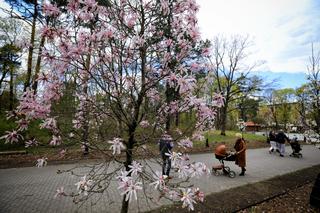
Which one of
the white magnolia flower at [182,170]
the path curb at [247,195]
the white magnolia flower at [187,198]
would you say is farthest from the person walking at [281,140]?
the white magnolia flower at [187,198]

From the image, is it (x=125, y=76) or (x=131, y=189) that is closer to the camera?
(x=131, y=189)

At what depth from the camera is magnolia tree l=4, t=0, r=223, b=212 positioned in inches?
104

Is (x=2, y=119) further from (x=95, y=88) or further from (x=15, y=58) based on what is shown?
(x=95, y=88)

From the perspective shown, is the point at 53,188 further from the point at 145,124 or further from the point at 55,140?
the point at 145,124

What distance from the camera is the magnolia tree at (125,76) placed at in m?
2.64

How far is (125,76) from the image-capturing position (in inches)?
130

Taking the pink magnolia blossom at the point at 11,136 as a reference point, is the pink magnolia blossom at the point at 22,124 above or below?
above

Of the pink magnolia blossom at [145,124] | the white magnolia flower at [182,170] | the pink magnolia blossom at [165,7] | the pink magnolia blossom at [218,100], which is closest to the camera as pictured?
the white magnolia flower at [182,170]

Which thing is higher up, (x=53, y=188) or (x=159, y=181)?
(x=159, y=181)

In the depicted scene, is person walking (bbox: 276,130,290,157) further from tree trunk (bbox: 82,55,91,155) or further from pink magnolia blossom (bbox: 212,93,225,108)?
tree trunk (bbox: 82,55,91,155)

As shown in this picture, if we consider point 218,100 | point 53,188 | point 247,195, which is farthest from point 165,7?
point 53,188

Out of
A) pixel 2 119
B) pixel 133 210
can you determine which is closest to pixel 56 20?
pixel 133 210

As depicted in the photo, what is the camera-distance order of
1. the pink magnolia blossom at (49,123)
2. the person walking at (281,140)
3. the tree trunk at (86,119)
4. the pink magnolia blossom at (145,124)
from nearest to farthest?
1. the pink magnolia blossom at (49,123)
2. the tree trunk at (86,119)
3. the pink magnolia blossom at (145,124)
4. the person walking at (281,140)

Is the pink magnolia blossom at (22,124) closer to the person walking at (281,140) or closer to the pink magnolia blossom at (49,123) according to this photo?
the pink magnolia blossom at (49,123)
